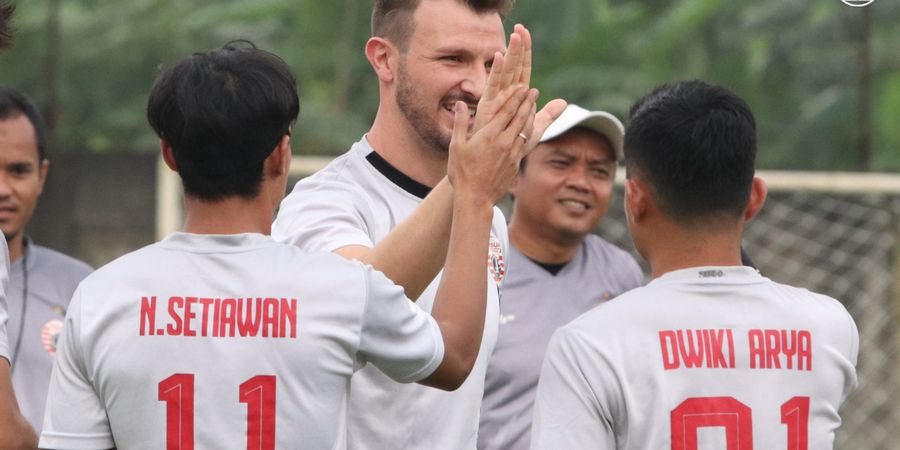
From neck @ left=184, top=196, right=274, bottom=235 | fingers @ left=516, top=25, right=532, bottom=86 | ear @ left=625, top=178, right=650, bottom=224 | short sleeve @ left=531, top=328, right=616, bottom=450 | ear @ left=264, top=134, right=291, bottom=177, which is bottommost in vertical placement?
short sleeve @ left=531, top=328, right=616, bottom=450

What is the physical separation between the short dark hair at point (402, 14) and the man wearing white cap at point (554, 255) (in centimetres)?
112

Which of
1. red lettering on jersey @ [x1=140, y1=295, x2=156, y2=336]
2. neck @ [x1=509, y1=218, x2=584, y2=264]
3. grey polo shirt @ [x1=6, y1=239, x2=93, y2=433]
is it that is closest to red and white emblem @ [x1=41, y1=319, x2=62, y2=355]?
grey polo shirt @ [x1=6, y1=239, x2=93, y2=433]

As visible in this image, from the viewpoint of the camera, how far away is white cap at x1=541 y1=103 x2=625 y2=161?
518 cm

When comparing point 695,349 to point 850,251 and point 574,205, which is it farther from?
point 850,251

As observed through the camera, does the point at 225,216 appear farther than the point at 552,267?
No

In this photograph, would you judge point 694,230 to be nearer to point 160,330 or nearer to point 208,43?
point 160,330

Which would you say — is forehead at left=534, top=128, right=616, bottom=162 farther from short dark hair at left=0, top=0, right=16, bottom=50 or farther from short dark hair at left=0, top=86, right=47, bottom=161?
short dark hair at left=0, top=0, right=16, bottom=50

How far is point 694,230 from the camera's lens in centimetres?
317

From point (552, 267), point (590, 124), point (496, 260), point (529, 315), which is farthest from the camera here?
point (590, 124)

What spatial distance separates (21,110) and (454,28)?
1.79 metres

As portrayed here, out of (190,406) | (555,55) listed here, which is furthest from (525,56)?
(555,55)

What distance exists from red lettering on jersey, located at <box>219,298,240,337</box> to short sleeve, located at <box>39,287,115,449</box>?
282mm

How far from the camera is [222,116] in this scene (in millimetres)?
2752

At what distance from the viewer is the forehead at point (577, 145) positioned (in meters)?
5.34
